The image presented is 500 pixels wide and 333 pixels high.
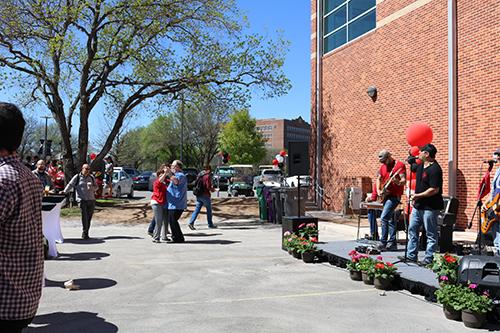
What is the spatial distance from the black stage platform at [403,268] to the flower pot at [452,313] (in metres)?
0.61

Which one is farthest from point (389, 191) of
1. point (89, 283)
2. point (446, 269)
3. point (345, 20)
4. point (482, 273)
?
point (345, 20)

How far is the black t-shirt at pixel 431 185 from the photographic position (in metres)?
7.14

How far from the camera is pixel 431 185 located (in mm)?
7148

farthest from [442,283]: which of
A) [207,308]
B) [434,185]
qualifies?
[207,308]

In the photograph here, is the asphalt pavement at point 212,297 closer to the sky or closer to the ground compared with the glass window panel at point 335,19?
closer to the ground

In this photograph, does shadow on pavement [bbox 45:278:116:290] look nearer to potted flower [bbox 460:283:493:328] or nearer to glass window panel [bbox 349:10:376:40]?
potted flower [bbox 460:283:493:328]

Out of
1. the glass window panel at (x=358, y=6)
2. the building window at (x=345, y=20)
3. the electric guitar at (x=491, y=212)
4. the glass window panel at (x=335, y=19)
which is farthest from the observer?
the glass window panel at (x=335, y=19)

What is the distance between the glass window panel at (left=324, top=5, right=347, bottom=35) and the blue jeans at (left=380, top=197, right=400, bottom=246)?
1187 centimetres

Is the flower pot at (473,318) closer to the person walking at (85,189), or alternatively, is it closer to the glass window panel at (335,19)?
the person walking at (85,189)

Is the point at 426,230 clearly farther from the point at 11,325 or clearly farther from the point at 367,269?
the point at 11,325

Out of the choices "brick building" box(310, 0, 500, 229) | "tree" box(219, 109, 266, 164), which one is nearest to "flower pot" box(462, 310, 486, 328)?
"brick building" box(310, 0, 500, 229)

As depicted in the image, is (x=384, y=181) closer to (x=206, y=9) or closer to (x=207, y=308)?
(x=207, y=308)

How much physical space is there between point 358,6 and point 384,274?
528 inches

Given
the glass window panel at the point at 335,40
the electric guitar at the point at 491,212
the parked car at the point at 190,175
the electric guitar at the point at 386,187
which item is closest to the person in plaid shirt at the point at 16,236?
the electric guitar at the point at 386,187
